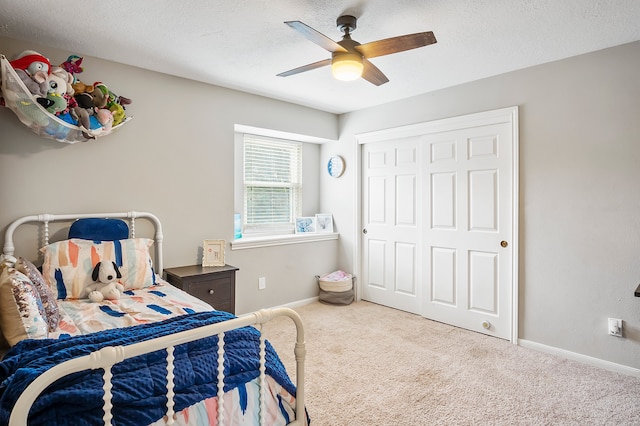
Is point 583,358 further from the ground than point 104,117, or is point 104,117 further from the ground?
point 104,117

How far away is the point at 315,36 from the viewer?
1937 millimetres

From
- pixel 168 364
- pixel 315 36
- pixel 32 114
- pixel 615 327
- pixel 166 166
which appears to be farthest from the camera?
pixel 166 166

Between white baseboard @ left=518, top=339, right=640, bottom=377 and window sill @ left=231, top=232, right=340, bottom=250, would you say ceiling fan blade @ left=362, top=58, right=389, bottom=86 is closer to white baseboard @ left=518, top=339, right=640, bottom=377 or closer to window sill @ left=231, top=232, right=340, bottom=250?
window sill @ left=231, top=232, right=340, bottom=250

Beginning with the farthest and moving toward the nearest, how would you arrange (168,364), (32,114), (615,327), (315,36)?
1. (615,327)
2. (32,114)
3. (315,36)
4. (168,364)

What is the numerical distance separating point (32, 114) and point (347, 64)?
2024mm

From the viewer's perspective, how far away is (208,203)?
3.51 metres

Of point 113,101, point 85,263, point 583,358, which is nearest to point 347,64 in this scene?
point 113,101

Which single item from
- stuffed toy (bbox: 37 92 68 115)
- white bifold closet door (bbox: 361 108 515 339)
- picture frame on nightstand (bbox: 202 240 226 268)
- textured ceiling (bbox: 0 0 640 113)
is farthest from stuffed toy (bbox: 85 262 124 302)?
white bifold closet door (bbox: 361 108 515 339)

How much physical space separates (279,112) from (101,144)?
189 centimetres

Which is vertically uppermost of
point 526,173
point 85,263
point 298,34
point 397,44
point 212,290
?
point 298,34

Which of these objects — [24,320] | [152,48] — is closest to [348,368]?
[24,320]

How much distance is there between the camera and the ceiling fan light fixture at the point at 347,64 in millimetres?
2166

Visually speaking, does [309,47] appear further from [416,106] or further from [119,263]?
[119,263]

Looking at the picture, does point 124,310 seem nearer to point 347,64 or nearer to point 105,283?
point 105,283
